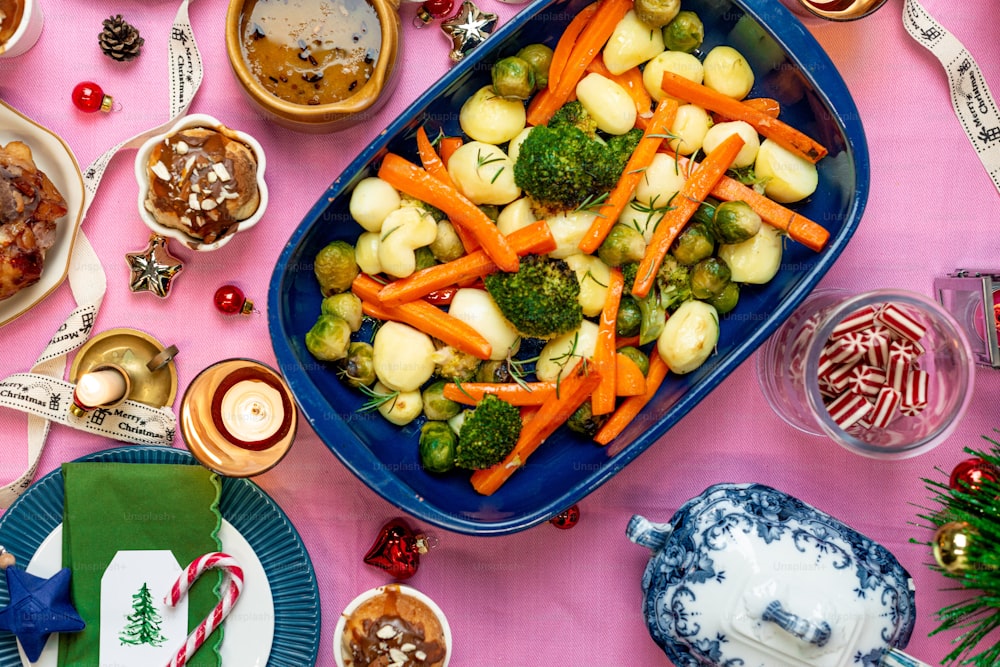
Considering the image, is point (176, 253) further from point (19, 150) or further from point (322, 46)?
point (322, 46)

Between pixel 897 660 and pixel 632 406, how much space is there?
0.84 metres

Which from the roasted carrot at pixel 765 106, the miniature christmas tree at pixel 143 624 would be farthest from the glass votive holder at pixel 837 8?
the miniature christmas tree at pixel 143 624

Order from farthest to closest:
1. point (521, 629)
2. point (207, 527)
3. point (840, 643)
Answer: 1. point (521, 629)
2. point (207, 527)
3. point (840, 643)

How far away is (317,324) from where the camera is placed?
195 cm

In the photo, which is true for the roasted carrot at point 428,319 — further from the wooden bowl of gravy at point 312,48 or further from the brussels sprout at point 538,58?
the brussels sprout at point 538,58

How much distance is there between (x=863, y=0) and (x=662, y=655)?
1.86m

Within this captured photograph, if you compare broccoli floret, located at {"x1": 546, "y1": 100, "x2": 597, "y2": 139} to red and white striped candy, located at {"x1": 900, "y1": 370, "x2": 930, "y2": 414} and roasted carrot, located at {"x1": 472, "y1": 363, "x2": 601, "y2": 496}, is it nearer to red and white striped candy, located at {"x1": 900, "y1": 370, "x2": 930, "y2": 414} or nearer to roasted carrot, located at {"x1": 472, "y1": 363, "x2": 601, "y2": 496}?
roasted carrot, located at {"x1": 472, "y1": 363, "x2": 601, "y2": 496}

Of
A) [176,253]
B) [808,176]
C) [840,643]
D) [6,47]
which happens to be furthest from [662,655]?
[6,47]

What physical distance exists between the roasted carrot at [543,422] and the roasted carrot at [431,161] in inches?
23.1

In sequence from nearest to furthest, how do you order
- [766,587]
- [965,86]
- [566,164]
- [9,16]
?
1. [766,587]
2. [566,164]
3. [9,16]
4. [965,86]

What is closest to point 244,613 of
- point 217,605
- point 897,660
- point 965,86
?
point 217,605

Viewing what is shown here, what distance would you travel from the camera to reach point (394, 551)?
2102mm

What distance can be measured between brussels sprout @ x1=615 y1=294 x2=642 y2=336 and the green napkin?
3.72 feet

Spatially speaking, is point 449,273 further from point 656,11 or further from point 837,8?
point 837,8
